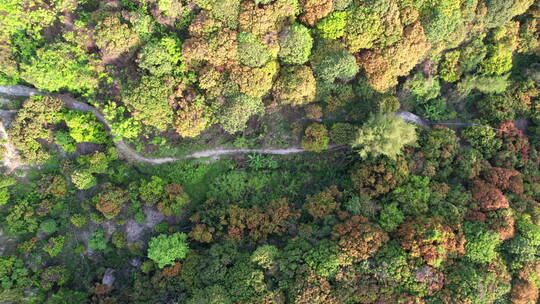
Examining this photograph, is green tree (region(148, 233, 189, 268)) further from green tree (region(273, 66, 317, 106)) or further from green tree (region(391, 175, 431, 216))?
green tree (region(391, 175, 431, 216))

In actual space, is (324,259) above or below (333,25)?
below

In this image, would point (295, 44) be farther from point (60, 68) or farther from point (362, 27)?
point (60, 68)

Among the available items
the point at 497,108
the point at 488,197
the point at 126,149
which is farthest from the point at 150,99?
the point at 497,108

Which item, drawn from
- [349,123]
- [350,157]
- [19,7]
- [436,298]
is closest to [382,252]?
[436,298]

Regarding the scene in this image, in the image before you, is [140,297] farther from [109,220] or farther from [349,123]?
[349,123]

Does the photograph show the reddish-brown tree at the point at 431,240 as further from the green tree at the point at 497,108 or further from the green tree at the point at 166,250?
the green tree at the point at 166,250

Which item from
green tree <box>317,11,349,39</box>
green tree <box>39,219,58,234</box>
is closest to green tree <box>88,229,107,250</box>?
green tree <box>39,219,58,234</box>

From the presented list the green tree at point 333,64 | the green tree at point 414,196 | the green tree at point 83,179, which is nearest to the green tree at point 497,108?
the green tree at point 414,196

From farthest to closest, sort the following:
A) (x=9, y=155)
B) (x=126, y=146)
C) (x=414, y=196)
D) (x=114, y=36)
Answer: (x=126, y=146) < (x=9, y=155) < (x=414, y=196) < (x=114, y=36)
